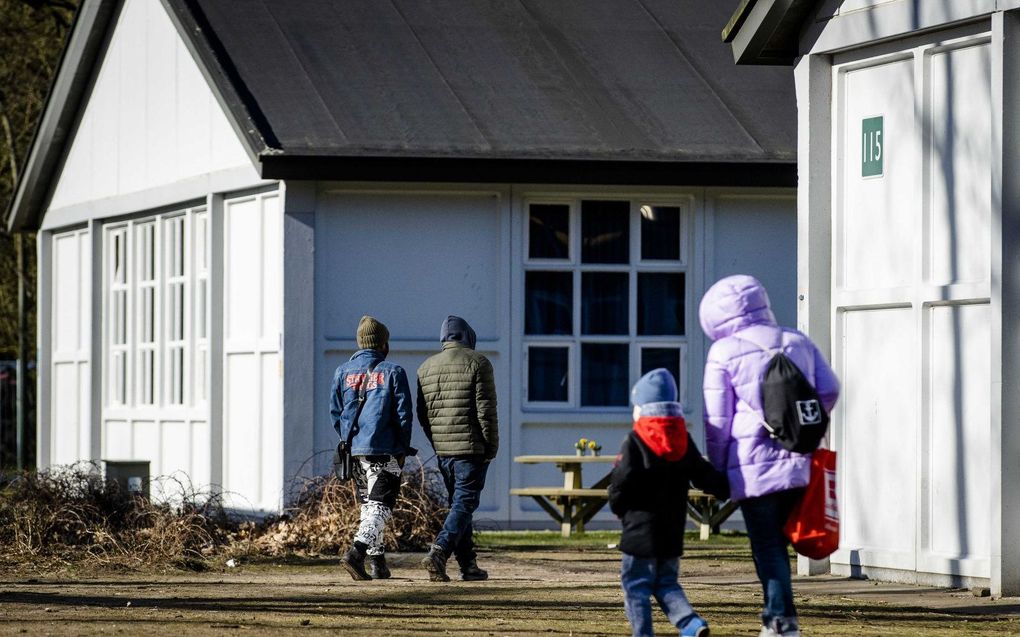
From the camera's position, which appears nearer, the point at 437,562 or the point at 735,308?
the point at 735,308

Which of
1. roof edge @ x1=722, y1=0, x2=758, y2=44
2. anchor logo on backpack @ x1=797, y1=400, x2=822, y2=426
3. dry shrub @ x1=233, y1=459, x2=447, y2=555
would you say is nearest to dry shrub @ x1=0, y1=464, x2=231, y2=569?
dry shrub @ x1=233, y1=459, x2=447, y2=555

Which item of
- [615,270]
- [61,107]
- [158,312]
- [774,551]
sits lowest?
[774,551]

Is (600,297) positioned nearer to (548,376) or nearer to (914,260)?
(548,376)

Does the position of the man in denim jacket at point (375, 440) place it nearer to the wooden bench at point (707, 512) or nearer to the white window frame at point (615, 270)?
the wooden bench at point (707, 512)

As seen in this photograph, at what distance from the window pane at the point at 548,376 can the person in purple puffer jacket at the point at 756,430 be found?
329 inches

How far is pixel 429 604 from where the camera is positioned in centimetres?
1020

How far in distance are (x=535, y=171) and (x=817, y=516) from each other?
27.0ft

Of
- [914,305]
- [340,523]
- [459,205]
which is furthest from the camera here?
[459,205]

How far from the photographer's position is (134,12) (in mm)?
19141

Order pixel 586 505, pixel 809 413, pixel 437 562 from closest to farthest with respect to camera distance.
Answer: pixel 809 413 → pixel 437 562 → pixel 586 505

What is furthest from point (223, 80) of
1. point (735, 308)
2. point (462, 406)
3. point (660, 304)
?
point (735, 308)

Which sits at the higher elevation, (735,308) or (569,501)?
(735,308)

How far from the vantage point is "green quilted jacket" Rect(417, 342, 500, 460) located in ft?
37.5

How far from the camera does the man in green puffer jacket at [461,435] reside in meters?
11.4
